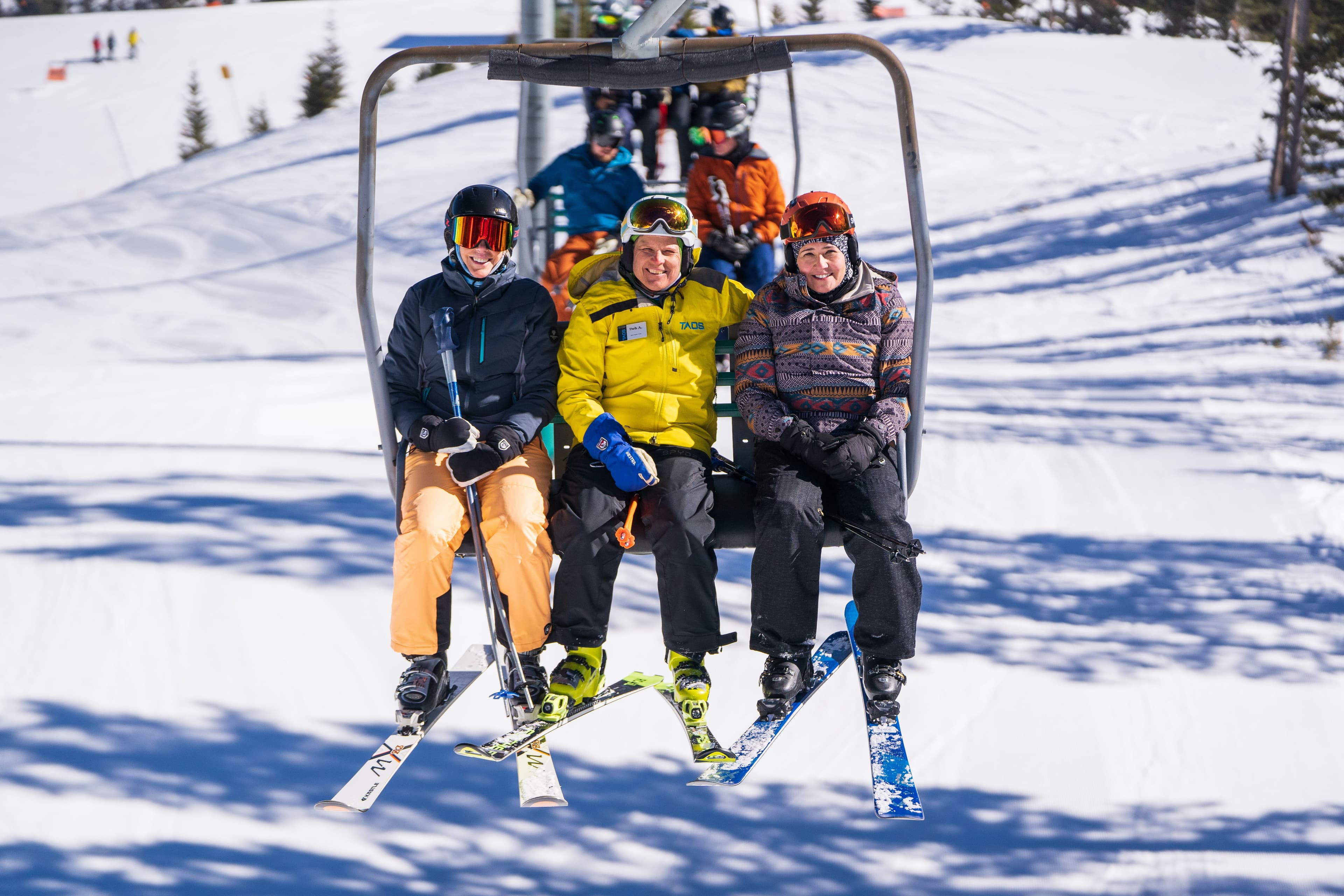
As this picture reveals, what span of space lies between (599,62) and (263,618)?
4.75m

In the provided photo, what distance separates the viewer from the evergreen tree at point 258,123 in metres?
35.8

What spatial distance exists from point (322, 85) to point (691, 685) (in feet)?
113

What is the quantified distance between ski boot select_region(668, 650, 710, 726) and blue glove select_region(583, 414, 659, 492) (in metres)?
0.50

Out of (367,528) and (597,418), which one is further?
(367,528)

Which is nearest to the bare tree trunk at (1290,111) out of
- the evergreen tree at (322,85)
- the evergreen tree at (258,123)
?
the evergreen tree at (322,85)

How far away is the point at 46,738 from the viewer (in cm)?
594

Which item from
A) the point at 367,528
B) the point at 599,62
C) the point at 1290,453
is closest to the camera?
the point at 599,62

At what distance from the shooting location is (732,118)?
5.40m

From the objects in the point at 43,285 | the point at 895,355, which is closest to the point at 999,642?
the point at 895,355

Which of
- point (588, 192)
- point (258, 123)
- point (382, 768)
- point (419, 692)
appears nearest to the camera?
point (382, 768)

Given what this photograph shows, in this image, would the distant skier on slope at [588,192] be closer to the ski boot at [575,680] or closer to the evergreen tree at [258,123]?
the ski boot at [575,680]

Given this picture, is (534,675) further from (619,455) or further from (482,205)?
(482,205)

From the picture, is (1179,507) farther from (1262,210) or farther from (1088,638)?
(1262,210)

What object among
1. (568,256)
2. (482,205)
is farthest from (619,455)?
(568,256)
